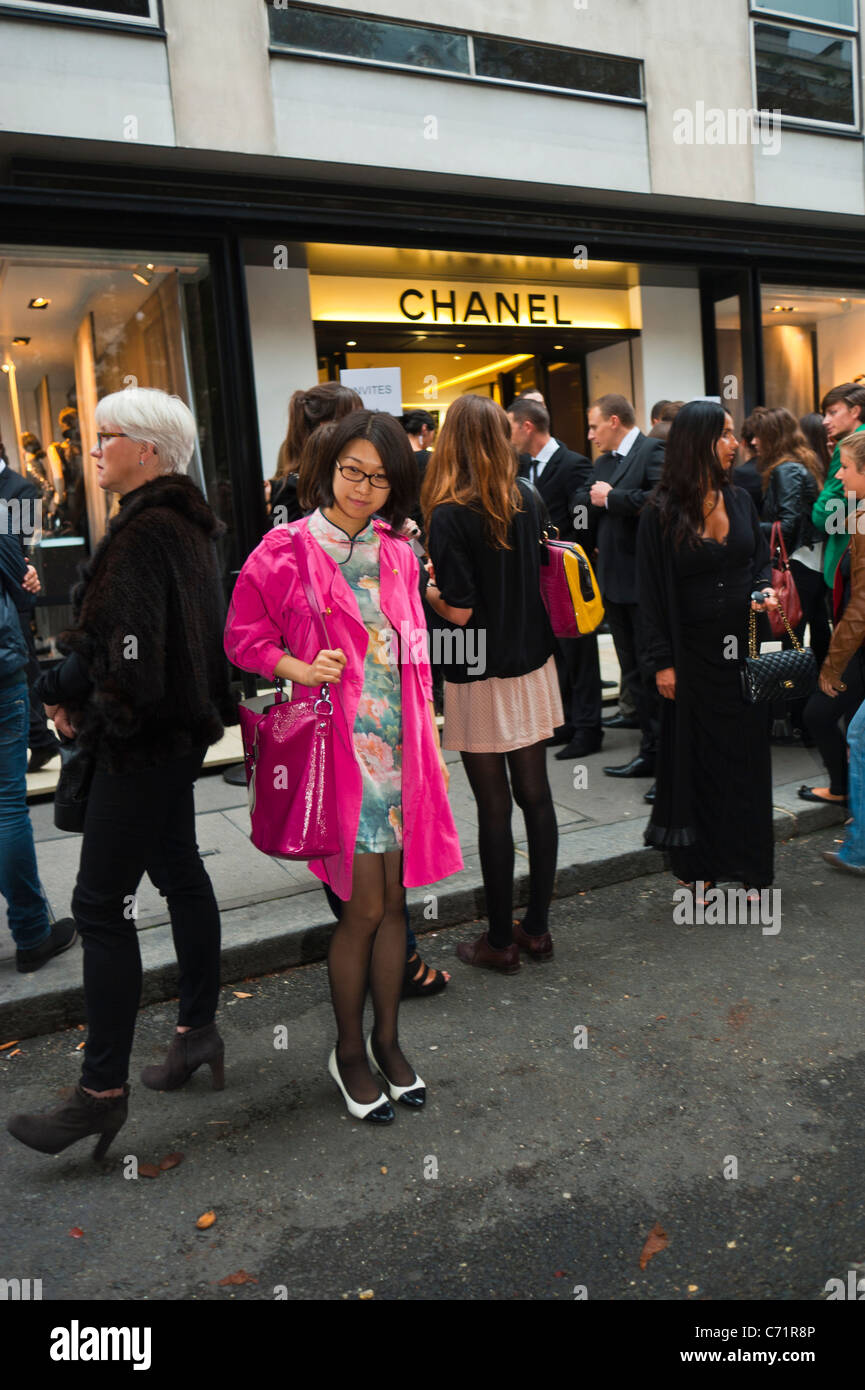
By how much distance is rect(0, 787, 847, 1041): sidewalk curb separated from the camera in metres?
3.92

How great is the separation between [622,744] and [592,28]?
22.5ft

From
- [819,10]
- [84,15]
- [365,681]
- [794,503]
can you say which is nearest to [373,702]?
[365,681]

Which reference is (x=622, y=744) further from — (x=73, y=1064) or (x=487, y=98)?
(x=487, y=98)

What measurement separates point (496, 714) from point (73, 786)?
1.60m

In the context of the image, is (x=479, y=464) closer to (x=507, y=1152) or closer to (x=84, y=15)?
(x=507, y=1152)

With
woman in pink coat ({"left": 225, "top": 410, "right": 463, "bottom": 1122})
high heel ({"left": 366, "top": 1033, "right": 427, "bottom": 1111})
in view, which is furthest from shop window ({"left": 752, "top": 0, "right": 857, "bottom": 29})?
high heel ({"left": 366, "top": 1033, "right": 427, "bottom": 1111})

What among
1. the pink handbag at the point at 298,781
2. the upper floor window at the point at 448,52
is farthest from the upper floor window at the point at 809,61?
the pink handbag at the point at 298,781

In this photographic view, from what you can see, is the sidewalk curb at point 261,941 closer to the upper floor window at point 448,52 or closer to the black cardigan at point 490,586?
the black cardigan at point 490,586

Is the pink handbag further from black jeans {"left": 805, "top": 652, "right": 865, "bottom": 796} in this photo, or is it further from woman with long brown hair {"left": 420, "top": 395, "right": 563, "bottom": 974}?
black jeans {"left": 805, "top": 652, "right": 865, "bottom": 796}

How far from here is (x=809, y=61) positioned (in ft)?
37.0

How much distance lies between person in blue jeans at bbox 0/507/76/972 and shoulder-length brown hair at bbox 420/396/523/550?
1.63 metres

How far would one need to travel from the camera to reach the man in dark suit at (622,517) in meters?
6.36

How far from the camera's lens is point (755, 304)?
456 inches
